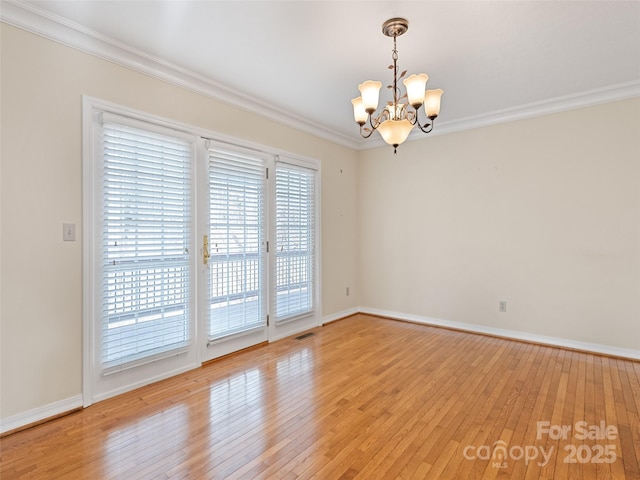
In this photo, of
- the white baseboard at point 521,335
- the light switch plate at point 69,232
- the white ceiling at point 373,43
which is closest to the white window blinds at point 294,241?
the white ceiling at point 373,43

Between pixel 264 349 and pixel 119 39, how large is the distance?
3.16 meters

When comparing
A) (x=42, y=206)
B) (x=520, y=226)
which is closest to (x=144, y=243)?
(x=42, y=206)

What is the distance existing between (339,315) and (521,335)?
239 centimetres

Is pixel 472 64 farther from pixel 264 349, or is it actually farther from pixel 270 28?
pixel 264 349

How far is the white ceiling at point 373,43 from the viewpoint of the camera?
2.14 metres

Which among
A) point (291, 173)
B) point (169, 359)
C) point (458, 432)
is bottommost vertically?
point (458, 432)

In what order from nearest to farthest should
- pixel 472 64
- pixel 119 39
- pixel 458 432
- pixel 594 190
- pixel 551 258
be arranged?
pixel 458 432
pixel 119 39
pixel 472 64
pixel 594 190
pixel 551 258

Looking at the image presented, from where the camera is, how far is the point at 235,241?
344 centimetres

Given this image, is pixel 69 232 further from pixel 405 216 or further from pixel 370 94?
pixel 405 216

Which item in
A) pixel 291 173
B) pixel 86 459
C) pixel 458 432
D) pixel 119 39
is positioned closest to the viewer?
pixel 86 459

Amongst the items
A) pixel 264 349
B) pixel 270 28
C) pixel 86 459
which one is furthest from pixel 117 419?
pixel 270 28

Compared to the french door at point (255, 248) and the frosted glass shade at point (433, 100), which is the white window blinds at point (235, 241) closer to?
the french door at point (255, 248)

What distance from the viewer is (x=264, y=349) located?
11.9 feet

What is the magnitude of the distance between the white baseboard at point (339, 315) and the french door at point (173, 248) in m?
0.73
